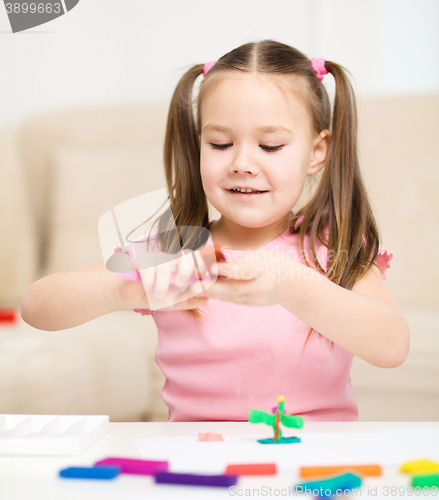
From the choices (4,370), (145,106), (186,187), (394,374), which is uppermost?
(145,106)

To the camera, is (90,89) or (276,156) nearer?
(276,156)

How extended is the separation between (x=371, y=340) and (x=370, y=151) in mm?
949

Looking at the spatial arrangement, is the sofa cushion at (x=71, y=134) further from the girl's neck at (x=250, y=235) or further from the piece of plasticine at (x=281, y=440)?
the piece of plasticine at (x=281, y=440)

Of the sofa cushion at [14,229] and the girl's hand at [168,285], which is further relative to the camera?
the sofa cushion at [14,229]

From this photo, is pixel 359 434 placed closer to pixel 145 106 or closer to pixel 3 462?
pixel 3 462

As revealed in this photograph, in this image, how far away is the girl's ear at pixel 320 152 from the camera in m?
0.82

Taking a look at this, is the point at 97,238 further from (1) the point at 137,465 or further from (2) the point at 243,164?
(1) the point at 137,465

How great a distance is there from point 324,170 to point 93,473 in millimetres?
599

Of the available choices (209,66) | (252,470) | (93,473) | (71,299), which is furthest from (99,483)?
(209,66)

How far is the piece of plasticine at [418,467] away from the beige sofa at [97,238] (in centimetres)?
80

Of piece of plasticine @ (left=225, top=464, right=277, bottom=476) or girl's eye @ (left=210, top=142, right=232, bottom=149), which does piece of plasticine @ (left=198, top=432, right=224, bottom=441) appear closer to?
piece of plasticine @ (left=225, top=464, right=277, bottom=476)

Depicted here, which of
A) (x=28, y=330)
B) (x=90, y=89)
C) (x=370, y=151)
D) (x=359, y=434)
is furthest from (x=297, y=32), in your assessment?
(x=359, y=434)

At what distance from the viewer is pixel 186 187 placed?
2.91 feet

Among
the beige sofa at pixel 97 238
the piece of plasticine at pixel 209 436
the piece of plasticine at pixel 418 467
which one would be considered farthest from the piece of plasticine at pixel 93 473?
the beige sofa at pixel 97 238
